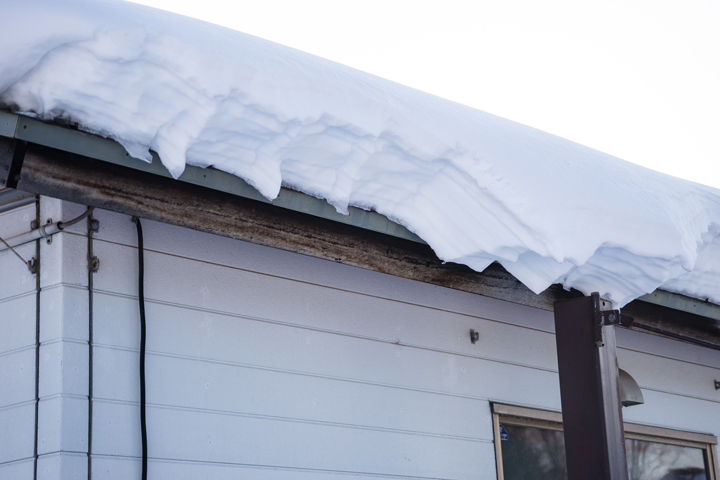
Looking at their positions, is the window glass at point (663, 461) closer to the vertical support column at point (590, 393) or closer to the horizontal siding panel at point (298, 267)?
the horizontal siding panel at point (298, 267)

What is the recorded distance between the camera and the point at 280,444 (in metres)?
2.49

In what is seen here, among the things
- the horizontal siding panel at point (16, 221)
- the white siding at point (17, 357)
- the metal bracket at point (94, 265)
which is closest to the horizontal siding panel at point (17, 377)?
the white siding at point (17, 357)

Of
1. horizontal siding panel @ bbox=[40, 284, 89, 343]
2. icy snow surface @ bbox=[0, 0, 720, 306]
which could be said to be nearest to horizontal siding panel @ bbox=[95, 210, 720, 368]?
horizontal siding panel @ bbox=[40, 284, 89, 343]

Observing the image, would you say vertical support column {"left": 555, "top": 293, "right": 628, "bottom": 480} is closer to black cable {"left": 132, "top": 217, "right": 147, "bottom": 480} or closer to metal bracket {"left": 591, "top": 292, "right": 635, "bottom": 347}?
metal bracket {"left": 591, "top": 292, "right": 635, "bottom": 347}

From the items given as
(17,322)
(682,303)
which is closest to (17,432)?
(17,322)

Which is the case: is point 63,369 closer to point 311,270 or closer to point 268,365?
point 268,365

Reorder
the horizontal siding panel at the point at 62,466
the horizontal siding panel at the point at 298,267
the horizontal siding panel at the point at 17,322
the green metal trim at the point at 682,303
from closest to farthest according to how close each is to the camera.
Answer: the horizontal siding panel at the point at 62,466
the horizontal siding panel at the point at 17,322
the horizontal siding panel at the point at 298,267
the green metal trim at the point at 682,303

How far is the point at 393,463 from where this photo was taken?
2758mm

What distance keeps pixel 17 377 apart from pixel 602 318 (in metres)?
2.11

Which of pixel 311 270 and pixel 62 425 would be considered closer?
pixel 62 425

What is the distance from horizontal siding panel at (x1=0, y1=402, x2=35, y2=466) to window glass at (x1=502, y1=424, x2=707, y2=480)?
2105 millimetres

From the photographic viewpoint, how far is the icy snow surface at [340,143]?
158 cm

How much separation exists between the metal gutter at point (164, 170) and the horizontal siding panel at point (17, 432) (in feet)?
3.21

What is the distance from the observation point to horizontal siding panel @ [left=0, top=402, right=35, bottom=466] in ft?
6.89
